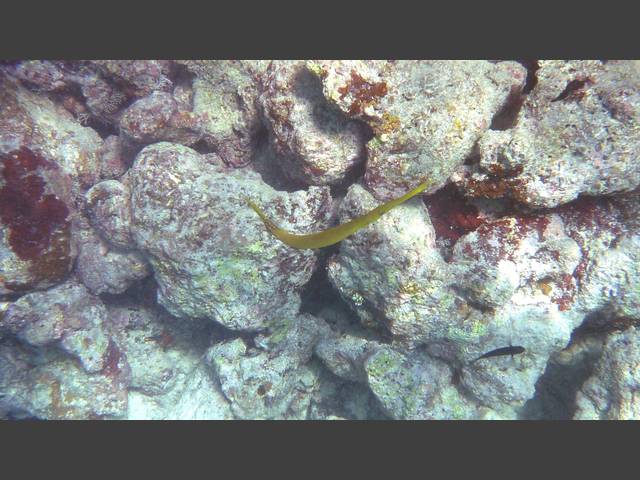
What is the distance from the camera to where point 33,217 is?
452 centimetres

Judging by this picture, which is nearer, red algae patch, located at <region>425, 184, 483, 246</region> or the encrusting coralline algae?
the encrusting coralline algae

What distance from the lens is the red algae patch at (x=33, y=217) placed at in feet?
14.1

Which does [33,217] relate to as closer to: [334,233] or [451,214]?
[334,233]

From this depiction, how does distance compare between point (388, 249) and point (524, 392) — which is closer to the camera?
point (388, 249)

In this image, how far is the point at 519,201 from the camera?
3.68 m

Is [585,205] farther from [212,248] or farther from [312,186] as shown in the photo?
[212,248]

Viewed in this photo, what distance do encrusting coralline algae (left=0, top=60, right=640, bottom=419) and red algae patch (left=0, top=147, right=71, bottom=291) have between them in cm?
2

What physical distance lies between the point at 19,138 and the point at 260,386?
15.5 ft

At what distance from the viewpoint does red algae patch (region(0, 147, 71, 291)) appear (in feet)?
14.1

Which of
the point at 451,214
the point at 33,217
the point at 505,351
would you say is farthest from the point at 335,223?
the point at 33,217

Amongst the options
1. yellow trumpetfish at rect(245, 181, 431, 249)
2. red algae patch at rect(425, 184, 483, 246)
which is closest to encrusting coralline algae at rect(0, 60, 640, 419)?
red algae patch at rect(425, 184, 483, 246)

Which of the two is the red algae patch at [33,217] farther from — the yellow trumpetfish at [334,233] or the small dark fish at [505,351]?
the small dark fish at [505,351]

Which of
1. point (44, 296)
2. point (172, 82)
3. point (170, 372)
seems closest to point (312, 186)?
point (172, 82)

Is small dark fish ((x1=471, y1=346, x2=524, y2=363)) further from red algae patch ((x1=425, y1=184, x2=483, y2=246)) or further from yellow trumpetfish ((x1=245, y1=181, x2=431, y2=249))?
yellow trumpetfish ((x1=245, y1=181, x2=431, y2=249))
